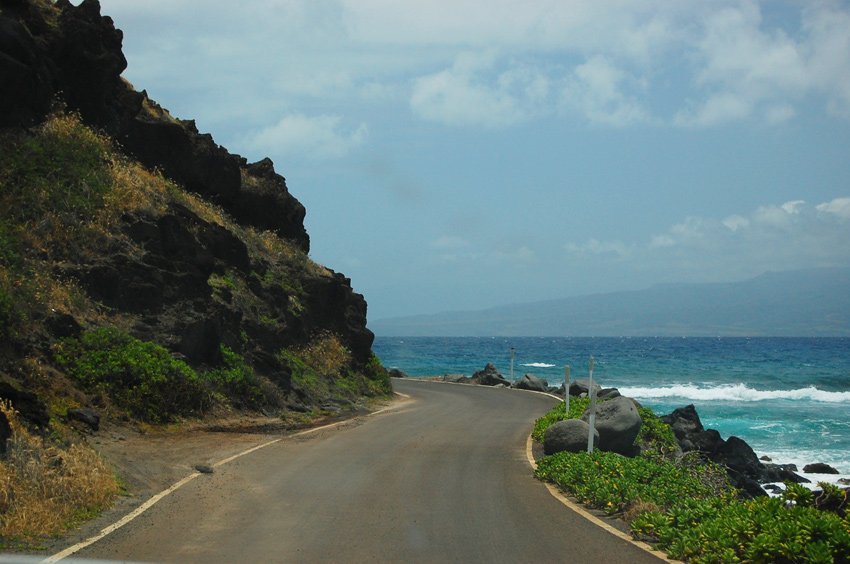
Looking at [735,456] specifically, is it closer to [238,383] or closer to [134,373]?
[238,383]

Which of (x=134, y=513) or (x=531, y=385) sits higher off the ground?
(x=134, y=513)

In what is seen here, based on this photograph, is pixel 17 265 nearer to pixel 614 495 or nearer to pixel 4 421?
pixel 4 421

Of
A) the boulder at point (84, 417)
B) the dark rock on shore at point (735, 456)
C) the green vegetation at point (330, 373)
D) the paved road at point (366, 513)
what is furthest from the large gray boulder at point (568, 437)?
the green vegetation at point (330, 373)

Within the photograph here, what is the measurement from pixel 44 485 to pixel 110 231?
14367 millimetres

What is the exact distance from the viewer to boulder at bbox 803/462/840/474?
105 feet

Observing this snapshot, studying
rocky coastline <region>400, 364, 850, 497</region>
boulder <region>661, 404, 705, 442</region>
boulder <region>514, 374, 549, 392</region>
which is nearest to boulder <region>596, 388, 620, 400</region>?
rocky coastline <region>400, 364, 850, 497</region>

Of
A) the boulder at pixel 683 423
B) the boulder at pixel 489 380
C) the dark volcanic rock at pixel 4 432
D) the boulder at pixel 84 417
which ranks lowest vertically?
the boulder at pixel 683 423

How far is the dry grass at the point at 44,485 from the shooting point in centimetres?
1081

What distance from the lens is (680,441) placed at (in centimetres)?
3259

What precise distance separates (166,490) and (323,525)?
12.4 ft

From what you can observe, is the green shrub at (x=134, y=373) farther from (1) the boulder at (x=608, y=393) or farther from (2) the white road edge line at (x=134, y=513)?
(1) the boulder at (x=608, y=393)

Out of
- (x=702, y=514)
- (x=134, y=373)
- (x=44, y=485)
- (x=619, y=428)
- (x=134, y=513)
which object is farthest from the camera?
(x=619, y=428)

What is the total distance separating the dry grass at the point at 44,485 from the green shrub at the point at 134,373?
6719mm

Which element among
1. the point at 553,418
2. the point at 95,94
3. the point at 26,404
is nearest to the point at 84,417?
the point at 26,404
